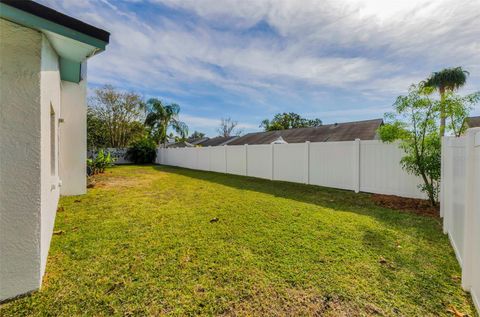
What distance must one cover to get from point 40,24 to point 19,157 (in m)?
1.31

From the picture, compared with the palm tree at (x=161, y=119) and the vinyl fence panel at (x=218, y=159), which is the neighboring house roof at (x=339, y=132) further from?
the palm tree at (x=161, y=119)

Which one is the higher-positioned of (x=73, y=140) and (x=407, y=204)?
(x=73, y=140)

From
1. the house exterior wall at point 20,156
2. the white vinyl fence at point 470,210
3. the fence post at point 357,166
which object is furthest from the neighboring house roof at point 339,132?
the house exterior wall at point 20,156

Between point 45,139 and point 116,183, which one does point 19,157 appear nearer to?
point 45,139

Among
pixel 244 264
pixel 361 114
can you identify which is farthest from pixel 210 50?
pixel 361 114

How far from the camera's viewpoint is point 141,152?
24031 mm

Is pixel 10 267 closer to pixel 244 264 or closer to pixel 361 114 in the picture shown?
pixel 244 264

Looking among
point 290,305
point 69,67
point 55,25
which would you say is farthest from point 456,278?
point 69,67

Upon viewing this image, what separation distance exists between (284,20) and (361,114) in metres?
24.1

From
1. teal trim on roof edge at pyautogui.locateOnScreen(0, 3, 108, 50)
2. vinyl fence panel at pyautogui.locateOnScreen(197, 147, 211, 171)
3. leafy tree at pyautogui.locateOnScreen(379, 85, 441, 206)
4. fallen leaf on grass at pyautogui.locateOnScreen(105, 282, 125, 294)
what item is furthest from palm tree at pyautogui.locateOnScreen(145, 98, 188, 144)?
fallen leaf on grass at pyautogui.locateOnScreen(105, 282, 125, 294)

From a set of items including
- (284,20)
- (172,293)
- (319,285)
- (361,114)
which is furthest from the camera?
(361,114)

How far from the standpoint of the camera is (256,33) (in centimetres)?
875

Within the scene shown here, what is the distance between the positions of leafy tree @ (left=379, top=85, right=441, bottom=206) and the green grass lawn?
165 cm

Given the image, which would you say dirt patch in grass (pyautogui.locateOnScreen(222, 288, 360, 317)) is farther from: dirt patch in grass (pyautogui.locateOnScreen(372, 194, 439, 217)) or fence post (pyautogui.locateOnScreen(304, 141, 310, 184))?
fence post (pyautogui.locateOnScreen(304, 141, 310, 184))
